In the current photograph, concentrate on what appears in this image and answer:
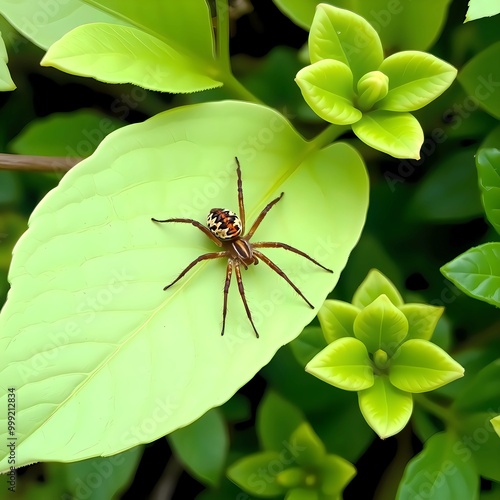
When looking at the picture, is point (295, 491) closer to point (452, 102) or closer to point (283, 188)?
point (283, 188)

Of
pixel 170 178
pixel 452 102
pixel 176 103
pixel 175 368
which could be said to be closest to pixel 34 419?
pixel 175 368

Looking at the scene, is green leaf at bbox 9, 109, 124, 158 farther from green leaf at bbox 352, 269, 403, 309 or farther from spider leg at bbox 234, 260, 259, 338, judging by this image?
green leaf at bbox 352, 269, 403, 309

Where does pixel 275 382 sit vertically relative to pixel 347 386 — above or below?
below

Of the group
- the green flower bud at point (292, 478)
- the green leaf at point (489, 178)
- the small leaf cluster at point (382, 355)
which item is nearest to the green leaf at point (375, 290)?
the small leaf cluster at point (382, 355)

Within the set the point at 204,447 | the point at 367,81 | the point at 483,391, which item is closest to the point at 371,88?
the point at 367,81

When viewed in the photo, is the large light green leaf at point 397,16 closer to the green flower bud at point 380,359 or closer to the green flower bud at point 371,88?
the green flower bud at point 371,88
